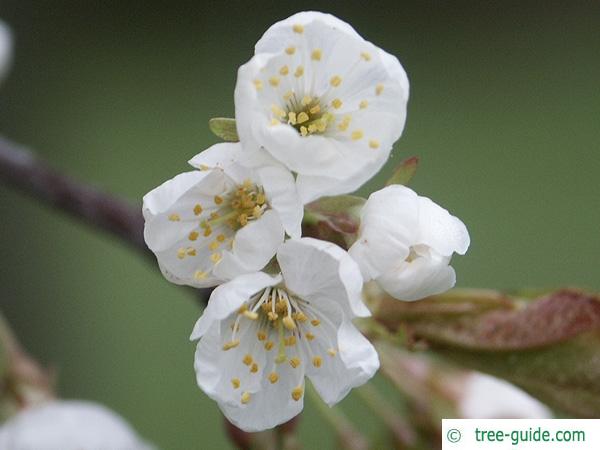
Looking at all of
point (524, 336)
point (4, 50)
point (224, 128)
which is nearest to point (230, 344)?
point (224, 128)

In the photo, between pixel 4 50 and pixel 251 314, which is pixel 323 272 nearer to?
pixel 251 314

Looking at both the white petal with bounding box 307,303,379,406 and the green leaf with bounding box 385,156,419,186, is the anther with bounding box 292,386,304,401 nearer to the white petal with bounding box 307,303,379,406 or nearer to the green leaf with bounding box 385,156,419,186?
the white petal with bounding box 307,303,379,406

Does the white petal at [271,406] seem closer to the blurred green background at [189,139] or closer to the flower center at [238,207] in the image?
the flower center at [238,207]

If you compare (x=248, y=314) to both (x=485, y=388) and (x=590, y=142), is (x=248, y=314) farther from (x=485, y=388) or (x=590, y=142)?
(x=590, y=142)

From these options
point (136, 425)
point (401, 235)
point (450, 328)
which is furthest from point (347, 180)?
point (136, 425)

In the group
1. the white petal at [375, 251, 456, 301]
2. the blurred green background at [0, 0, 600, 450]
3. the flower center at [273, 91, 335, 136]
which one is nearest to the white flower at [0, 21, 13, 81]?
the blurred green background at [0, 0, 600, 450]

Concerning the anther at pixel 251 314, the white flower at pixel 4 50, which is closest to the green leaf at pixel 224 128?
the anther at pixel 251 314

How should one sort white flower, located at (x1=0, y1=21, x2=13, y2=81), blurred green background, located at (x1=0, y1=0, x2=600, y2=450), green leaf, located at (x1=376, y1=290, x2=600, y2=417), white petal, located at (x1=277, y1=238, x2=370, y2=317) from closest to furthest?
white petal, located at (x1=277, y1=238, x2=370, y2=317)
green leaf, located at (x1=376, y1=290, x2=600, y2=417)
white flower, located at (x1=0, y1=21, x2=13, y2=81)
blurred green background, located at (x1=0, y1=0, x2=600, y2=450)
